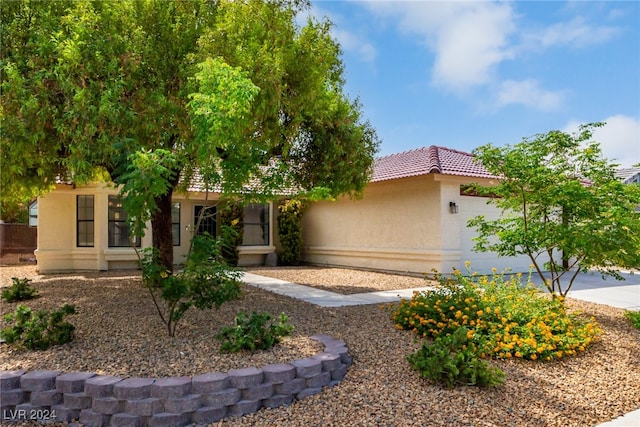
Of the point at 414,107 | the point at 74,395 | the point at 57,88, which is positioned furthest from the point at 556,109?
the point at 74,395

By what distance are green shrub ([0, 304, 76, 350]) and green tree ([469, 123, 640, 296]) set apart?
624 cm

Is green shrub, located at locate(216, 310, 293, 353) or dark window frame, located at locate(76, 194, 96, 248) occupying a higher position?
dark window frame, located at locate(76, 194, 96, 248)

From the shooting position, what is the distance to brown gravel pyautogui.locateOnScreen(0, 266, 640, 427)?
3.72m

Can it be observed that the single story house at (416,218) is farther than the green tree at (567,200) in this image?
Yes

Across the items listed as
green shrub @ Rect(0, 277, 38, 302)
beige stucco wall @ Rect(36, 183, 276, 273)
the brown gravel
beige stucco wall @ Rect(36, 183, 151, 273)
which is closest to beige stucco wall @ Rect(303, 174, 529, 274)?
the brown gravel

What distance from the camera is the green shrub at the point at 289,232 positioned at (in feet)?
52.5

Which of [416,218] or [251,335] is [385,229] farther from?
[251,335]

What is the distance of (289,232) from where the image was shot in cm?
1611

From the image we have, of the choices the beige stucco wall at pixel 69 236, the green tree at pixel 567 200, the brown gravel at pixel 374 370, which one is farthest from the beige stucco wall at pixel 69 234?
the green tree at pixel 567 200

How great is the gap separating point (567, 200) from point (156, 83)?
642cm

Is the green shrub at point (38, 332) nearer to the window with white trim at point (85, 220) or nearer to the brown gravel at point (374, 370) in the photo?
the brown gravel at point (374, 370)

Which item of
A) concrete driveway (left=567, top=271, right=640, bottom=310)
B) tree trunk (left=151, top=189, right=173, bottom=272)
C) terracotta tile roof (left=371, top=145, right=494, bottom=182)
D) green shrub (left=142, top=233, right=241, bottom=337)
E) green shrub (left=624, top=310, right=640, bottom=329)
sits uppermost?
terracotta tile roof (left=371, top=145, right=494, bottom=182)

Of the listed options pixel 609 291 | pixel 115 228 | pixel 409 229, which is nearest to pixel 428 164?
pixel 409 229

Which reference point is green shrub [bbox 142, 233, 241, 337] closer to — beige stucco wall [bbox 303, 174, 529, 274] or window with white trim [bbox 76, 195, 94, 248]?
beige stucco wall [bbox 303, 174, 529, 274]
